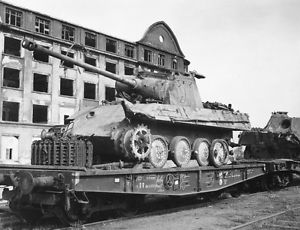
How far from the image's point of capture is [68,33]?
38.1 m

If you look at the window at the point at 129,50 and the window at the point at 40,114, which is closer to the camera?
the window at the point at 40,114

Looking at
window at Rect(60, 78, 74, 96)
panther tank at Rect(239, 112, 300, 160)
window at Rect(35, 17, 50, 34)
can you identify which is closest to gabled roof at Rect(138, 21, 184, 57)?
window at Rect(60, 78, 74, 96)

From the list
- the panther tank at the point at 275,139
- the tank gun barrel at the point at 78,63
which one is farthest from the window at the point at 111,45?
the tank gun barrel at the point at 78,63

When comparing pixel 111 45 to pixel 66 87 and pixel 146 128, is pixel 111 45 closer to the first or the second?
pixel 66 87

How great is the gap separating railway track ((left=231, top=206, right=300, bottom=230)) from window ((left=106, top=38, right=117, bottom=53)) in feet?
109

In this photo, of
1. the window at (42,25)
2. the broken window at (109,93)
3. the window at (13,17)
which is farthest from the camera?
the broken window at (109,93)

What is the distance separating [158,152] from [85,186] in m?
3.00

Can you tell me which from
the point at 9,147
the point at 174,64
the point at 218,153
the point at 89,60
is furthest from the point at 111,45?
the point at 218,153

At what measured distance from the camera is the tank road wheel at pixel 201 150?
491 inches

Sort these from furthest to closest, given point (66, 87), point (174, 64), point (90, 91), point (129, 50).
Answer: point (174, 64)
point (129, 50)
point (90, 91)
point (66, 87)

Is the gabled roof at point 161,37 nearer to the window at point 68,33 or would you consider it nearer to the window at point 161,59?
the window at point 161,59

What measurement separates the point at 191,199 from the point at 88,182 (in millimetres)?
5853

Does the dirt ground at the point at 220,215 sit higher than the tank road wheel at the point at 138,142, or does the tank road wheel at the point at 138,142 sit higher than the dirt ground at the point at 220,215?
the tank road wheel at the point at 138,142

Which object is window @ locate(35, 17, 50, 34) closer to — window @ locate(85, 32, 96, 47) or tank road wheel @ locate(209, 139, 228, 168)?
window @ locate(85, 32, 96, 47)
